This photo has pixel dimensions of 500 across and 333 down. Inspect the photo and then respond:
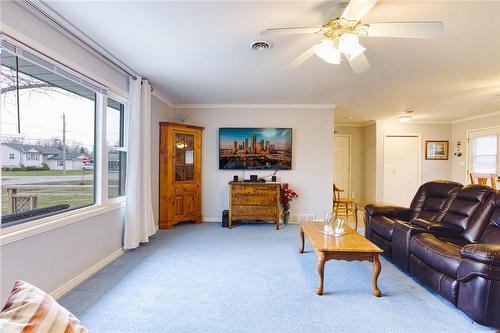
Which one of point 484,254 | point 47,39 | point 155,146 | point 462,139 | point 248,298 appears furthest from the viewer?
point 462,139

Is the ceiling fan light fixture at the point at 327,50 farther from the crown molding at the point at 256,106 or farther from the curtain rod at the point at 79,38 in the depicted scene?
the crown molding at the point at 256,106

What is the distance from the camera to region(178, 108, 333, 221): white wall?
499cm

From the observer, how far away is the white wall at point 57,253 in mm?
1786

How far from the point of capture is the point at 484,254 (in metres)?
1.82

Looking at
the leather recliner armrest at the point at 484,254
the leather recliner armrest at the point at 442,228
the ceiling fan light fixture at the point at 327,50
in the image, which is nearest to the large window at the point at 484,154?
the leather recliner armrest at the point at 442,228

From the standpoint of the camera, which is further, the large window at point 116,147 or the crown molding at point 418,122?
the crown molding at point 418,122

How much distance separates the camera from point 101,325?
1.82m

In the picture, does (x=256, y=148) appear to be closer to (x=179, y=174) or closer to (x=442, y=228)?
(x=179, y=174)

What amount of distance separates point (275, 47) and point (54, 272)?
2.86 metres

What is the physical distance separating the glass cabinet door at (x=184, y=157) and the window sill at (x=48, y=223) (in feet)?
5.30

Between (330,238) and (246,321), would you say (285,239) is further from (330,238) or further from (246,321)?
(246,321)

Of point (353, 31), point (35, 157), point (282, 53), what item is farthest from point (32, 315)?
point (282, 53)

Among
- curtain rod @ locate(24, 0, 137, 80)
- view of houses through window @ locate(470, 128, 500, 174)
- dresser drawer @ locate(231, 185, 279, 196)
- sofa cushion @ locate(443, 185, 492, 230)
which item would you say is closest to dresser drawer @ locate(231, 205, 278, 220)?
dresser drawer @ locate(231, 185, 279, 196)

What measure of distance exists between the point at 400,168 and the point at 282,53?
5.41 metres
